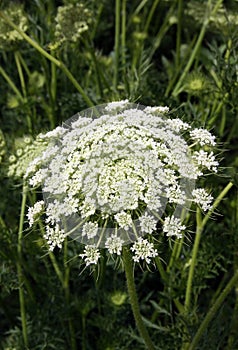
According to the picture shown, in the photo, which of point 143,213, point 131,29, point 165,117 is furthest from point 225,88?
point 131,29

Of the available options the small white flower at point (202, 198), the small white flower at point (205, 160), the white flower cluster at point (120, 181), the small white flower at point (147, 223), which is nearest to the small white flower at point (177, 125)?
the white flower cluster at point (120, 181)

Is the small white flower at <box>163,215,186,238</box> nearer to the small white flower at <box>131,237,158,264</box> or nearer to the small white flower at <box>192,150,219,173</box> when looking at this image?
the small white flower at <box>131,237,158,264</box>

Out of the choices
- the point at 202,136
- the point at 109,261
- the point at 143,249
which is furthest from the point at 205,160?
the point at 109,261

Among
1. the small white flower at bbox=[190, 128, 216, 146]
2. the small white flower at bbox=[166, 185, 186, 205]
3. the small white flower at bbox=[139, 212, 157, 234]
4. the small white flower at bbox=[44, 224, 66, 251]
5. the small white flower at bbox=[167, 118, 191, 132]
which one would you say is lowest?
the small white flower at bbox=[44, 224, 66, 251]

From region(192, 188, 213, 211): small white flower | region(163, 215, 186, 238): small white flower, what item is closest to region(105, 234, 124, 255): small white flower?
region(163, 215, 186, 238): small white flower

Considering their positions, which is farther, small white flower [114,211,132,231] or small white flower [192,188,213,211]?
small white flower [192,188,213,211]

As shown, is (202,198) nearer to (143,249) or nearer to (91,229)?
(143,249)

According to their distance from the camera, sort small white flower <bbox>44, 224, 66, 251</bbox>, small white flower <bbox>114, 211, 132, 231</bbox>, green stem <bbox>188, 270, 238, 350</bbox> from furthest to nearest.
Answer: green stem <bbox>188, 270, 238, 350</bbox> < small white flower <bbox>44, 224, 66, 251</bbox> < small white flower <bbox>114, 211, 132, 231</bbox>

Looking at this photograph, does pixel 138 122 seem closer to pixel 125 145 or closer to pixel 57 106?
pixel 125 145
